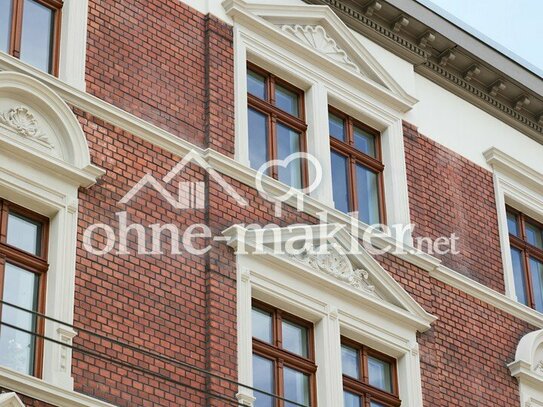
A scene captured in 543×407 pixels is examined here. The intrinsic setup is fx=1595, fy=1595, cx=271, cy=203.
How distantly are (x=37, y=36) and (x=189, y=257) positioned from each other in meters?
2.92

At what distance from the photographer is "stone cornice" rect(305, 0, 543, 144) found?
69.4 ft

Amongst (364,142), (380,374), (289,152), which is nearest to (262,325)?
(380,374)

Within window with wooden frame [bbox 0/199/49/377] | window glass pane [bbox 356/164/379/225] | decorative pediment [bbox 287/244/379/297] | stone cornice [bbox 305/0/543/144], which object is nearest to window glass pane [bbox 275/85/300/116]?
window glass pane [bbox 356/164/379/225]

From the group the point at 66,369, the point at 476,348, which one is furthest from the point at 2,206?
the point at 476,348

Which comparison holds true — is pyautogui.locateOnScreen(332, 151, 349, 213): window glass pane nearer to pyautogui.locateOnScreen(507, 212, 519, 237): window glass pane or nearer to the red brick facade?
the red brick facade

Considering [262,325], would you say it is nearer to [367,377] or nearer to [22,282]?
[367,377]

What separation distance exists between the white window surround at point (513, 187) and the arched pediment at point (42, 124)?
7.17 meters

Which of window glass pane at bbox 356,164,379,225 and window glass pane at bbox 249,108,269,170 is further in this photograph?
window glass pane at bbox 356,164,379,225

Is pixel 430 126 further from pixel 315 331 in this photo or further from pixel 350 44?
pixel 315 331

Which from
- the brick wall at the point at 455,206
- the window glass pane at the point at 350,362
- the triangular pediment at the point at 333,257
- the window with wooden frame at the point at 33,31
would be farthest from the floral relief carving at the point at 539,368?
the window with wooden frame at the point at 33,31

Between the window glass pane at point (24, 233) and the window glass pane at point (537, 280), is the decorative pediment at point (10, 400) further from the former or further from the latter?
the window glass pane at point (537, 280)

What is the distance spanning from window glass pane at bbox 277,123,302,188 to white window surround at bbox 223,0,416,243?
0.63 feet

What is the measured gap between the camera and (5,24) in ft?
55.5

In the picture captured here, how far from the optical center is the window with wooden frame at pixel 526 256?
70.9ft
